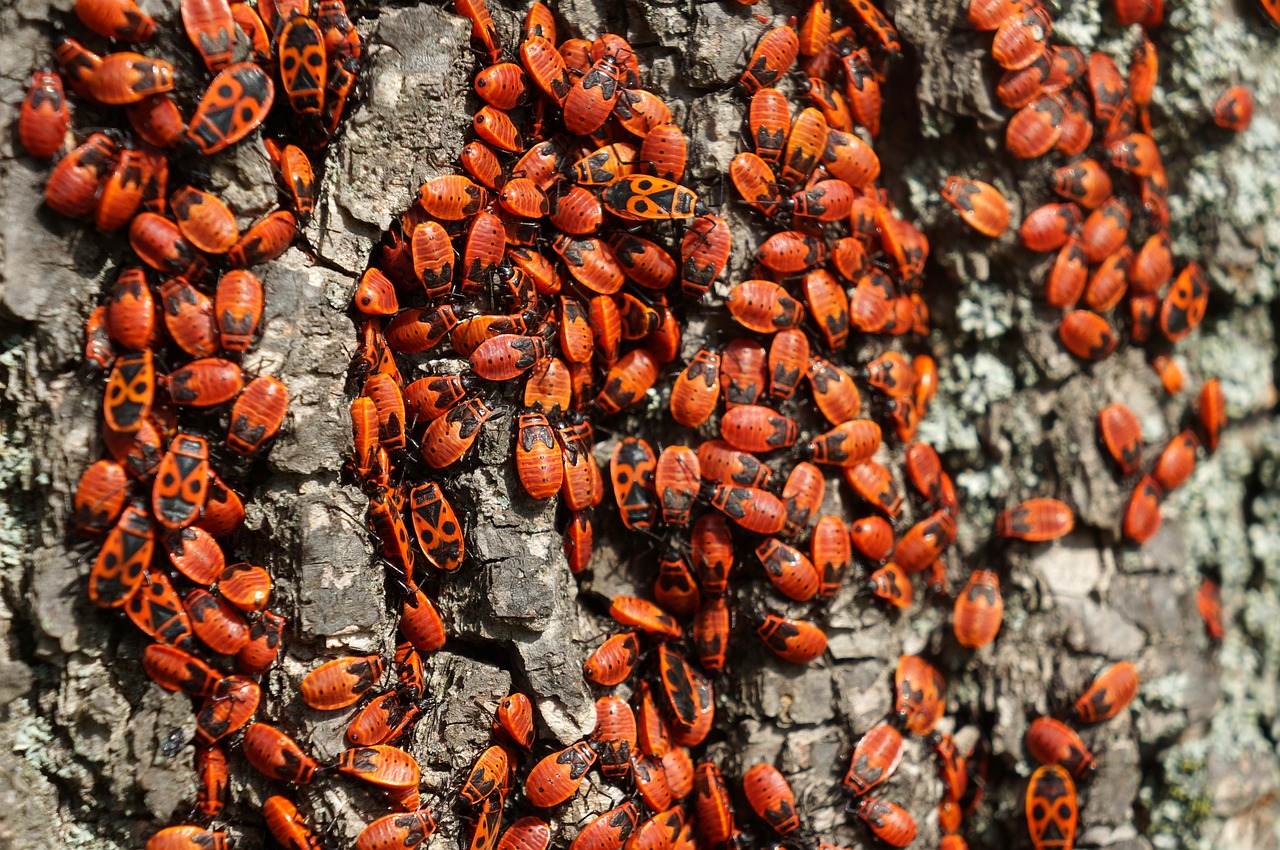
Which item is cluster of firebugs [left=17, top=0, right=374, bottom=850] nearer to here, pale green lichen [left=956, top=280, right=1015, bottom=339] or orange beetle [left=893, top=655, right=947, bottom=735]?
orange beetle [left=893, top=655, right=947, bottom=735]

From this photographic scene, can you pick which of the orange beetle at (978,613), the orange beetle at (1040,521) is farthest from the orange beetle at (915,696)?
the orange beetle at (1040,521)

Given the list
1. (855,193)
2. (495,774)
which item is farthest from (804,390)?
(495,774)

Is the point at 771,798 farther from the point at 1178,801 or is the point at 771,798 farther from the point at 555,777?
the point at 1178,801

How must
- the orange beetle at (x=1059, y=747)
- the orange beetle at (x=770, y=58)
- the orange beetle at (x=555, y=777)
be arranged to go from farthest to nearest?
the orange beetle at (x=1059, y=747) < the orange beetle at (x=770, y=58) < the orange beetle at (x=555, y=777)

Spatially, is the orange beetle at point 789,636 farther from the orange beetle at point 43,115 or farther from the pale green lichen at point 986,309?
the orange beetle at point 43,115

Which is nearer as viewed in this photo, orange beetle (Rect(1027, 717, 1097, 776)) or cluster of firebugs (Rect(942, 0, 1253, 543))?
cluster of firebugs (Rect(942, 0, 1253, 543))

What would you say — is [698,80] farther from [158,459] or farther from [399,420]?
[158,459]

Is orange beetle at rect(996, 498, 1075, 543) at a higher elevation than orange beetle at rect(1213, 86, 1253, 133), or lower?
lower

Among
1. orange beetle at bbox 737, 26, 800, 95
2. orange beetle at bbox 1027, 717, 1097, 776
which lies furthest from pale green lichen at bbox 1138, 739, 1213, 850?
orange beetle at bbox 737, 26, 800, 95

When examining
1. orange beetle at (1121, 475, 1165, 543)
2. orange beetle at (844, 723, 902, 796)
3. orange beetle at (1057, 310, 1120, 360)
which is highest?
orange beetle at (1057, 310, 1120, 360)

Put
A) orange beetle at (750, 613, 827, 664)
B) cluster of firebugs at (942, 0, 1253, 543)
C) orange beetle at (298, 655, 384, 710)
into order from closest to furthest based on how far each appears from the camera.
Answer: orange beetle at (298, 655, 384, 710)
orange beetle at (750, 613, 827, 664)
cluster of firebugs at (942, 0, 1253, 543)
